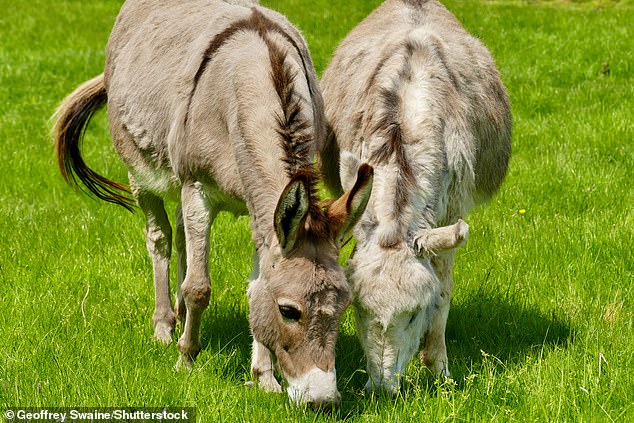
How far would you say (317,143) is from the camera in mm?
4648

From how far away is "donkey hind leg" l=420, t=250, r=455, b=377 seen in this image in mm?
4410

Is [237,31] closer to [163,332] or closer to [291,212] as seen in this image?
[291,212]

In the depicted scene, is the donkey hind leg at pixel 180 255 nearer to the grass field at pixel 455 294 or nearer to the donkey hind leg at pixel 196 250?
the grass field at pixel 455 294

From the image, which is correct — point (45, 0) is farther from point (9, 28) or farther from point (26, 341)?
point (26, 341)

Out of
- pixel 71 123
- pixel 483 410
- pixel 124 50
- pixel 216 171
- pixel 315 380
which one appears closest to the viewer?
pixel 315 380

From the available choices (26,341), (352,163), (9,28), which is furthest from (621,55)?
(9,28)

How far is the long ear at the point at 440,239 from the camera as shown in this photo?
12.6 feet

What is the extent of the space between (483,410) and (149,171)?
2.53 meters

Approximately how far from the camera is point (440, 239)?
154 inches

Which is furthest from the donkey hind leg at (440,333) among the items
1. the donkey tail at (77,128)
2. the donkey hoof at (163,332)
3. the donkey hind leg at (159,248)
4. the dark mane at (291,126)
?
the donkey tail at (77,128)

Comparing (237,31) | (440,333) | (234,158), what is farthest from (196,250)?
(440,333)

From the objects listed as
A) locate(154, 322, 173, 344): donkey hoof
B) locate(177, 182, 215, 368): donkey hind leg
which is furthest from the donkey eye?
locate(154, 322, 173, 344): donkey hoof

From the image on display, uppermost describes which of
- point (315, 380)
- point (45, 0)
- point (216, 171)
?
point (216, 171)

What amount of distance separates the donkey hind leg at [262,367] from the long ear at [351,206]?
917 millimetres
